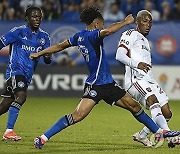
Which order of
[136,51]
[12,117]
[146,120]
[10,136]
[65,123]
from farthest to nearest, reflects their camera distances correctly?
[12,117] → [10,136] → [136,51] → [146,120] → [65,123]

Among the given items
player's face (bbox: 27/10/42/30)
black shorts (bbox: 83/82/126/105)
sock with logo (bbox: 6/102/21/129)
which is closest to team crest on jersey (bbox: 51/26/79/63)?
player's face (bbox: 27/10/42/30)

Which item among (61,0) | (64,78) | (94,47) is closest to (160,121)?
(94,47)

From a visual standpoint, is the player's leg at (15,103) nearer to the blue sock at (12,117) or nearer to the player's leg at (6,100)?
the blue sock at (12,117)

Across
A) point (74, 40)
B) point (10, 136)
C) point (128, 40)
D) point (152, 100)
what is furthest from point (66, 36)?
point (74, 40)

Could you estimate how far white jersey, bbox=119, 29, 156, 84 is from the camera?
10.6 metres

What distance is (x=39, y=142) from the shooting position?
979cm

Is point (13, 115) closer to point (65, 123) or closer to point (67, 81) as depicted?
point (65, 123)

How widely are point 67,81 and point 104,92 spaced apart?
32.9 ft

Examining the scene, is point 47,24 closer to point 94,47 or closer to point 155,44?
point 155,44

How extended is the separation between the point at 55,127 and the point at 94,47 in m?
1.25

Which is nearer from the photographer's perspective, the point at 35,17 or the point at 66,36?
the point at 35,17

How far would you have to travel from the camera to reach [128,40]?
34.8ft

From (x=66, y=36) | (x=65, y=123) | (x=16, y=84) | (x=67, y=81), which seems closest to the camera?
(x=65, y=123)

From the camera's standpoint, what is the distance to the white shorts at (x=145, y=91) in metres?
10.6
